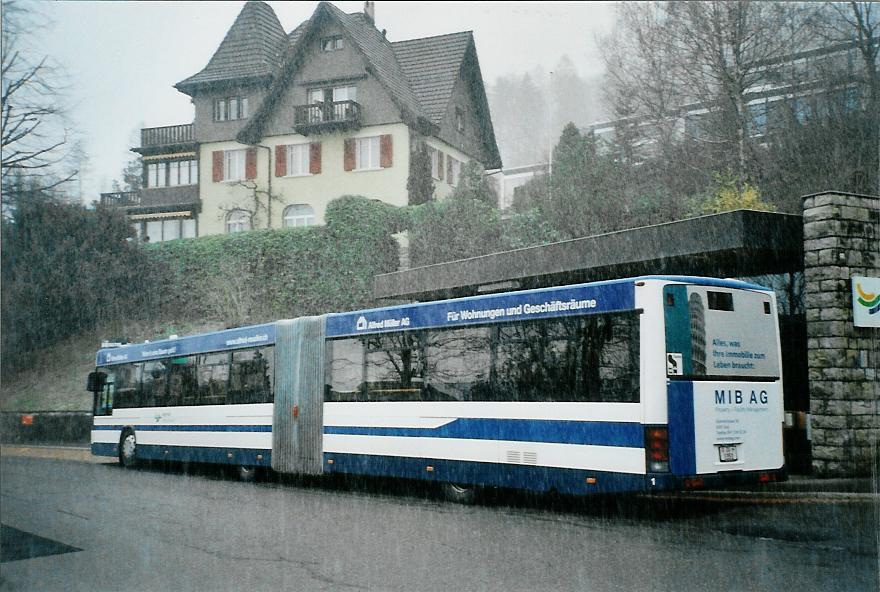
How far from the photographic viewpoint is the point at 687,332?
32.4 feet

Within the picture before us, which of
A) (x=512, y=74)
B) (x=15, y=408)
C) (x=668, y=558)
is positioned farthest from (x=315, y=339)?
(x=512, y=74)

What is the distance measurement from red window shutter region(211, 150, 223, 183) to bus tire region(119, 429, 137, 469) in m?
13.9

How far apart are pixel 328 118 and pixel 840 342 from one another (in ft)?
70.8

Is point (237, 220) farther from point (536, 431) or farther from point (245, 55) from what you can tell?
point (536, 431)

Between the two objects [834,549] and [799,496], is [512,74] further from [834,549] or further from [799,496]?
[834,549]

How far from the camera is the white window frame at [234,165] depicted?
31.2 metres

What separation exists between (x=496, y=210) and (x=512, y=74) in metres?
7.57

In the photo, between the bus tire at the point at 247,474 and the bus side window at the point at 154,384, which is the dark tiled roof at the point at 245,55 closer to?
the bus side window at the point at 154,384

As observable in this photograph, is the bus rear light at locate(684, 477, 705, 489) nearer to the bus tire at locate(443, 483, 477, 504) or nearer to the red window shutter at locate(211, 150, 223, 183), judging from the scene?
the bus tire at locate(443, 483, 477, 504)

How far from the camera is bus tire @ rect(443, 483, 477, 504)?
12008 mm

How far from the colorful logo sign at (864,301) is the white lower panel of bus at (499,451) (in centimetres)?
567

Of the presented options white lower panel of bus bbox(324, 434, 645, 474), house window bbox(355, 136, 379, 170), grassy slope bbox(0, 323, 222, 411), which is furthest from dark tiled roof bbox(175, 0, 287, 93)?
white lower panel of bus bbox(324, 434, 645, 474)

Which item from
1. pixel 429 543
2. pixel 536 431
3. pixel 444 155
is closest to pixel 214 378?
pixel 536 431

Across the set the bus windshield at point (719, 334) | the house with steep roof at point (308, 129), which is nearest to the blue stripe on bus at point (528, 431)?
the bus windshield at point (719, 334)
